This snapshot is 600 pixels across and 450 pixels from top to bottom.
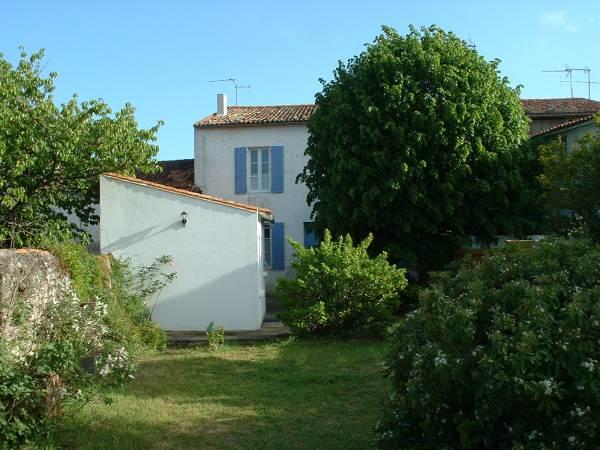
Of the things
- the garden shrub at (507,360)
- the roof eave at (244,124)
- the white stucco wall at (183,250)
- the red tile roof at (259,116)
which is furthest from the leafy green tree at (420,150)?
the garden shrub at (507,360)

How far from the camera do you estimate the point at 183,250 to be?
539 inches

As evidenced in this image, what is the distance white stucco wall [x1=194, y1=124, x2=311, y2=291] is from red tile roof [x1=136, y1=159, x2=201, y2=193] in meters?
0.62

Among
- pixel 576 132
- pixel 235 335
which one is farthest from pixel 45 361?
pixel 576 132

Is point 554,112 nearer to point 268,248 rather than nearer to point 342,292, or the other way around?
point 268,248

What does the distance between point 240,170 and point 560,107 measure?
1159cm

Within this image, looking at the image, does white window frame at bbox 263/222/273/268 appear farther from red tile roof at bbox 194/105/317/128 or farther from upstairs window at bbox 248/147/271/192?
red tile roof at bbox 194/105/317/128

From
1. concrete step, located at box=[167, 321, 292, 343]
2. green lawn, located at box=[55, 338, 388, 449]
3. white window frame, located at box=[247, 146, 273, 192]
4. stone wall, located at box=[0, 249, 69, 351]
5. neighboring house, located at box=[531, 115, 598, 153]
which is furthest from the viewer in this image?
white window frame, located at box=[247, 146, 273, 192]

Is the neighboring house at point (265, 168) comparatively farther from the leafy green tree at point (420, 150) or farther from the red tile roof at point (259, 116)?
the leafy green tree at point (420, 150)

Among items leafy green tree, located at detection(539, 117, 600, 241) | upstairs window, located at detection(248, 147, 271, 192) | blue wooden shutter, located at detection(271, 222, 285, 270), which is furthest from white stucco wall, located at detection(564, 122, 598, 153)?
upstairs window, located at detection(248, 147, 271, 192)

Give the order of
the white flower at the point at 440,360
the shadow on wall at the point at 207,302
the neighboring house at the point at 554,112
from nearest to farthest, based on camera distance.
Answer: the white flower at the point at 440,360 → the shadow on wall at the point at 207,302 → the neighboring house at the point at 554,112

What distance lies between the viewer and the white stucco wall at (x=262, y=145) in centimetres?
2266

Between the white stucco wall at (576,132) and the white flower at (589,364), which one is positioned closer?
the white flower at (589,364)

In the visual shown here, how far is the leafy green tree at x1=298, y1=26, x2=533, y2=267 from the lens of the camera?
15977mm

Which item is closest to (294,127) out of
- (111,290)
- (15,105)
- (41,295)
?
(15,105)
